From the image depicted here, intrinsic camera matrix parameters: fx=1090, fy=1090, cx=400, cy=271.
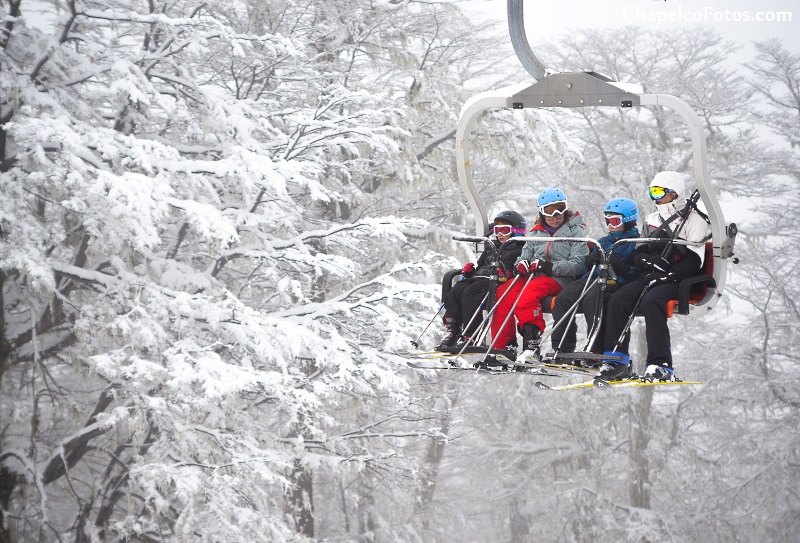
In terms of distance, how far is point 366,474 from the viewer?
13.7 metres

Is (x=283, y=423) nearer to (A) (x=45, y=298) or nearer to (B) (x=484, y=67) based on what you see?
(A) (x=45, y=298)

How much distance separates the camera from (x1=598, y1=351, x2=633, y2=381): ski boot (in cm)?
544

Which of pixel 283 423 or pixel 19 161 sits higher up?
pixel 19 161

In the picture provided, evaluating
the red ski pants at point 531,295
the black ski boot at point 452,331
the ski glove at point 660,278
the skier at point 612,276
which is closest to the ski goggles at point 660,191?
the skier at point 612,276

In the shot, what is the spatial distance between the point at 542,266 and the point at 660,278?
0.65 metres

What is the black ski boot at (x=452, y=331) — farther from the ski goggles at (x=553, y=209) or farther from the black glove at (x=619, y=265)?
the black glove at (x=619, y=265)

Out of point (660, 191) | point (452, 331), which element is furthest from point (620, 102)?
point (452, 331)

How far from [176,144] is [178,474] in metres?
3.38

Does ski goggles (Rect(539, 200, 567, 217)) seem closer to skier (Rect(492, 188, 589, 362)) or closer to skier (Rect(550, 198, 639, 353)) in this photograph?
skier (Rect(492, 188, 589, 362))

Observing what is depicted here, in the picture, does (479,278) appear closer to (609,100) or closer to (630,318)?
(630,318)

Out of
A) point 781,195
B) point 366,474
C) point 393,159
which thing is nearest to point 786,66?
point 781,195

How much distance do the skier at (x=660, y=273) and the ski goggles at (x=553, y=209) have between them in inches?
19.2

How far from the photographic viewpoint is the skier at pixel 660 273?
5605mm

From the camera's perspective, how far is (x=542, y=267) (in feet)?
19.7
